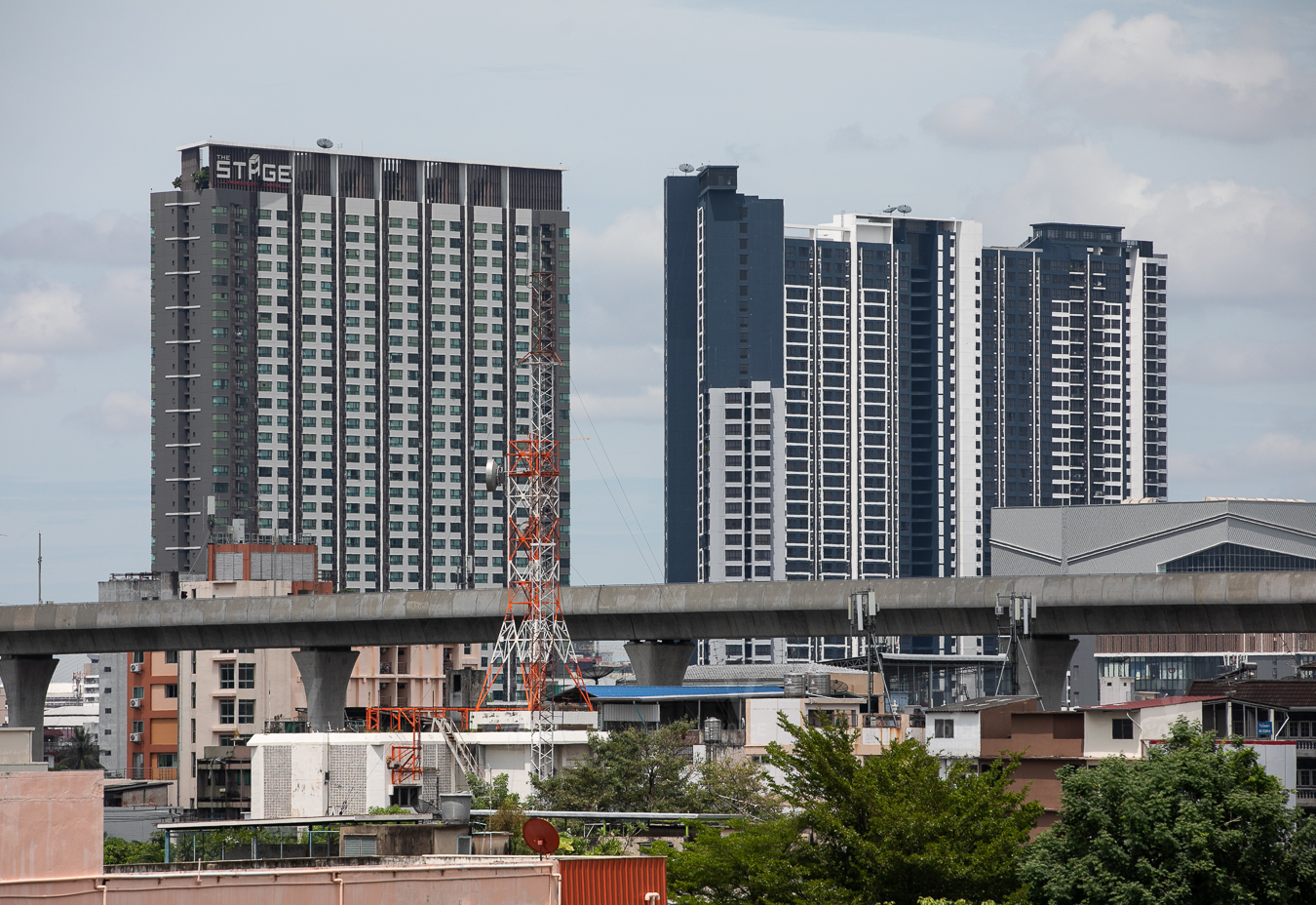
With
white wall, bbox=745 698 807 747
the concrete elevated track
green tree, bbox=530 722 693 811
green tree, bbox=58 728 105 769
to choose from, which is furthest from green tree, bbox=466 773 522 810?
green tree, bbox=58 728 105 769

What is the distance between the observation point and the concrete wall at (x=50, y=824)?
19.6 metres

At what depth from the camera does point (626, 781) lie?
62.5 metres

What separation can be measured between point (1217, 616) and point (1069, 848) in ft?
111

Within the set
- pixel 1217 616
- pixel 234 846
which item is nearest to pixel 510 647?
pixel 1217 616

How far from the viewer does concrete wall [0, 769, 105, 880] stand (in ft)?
64.4

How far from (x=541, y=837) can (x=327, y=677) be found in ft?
185

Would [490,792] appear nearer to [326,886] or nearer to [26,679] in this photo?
[26,679]

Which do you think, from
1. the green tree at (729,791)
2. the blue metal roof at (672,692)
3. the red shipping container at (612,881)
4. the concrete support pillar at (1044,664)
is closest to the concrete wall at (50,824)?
the red shipping container at (612,881)

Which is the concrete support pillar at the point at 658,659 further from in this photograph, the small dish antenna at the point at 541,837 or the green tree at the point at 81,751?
the green tree at the point at 81,751

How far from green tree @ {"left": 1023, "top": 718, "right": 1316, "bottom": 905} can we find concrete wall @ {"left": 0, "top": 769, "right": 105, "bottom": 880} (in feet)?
65.1

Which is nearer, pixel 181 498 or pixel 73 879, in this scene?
pixel 73 879

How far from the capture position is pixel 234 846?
1442 inches

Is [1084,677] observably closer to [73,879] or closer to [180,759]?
[180,759]

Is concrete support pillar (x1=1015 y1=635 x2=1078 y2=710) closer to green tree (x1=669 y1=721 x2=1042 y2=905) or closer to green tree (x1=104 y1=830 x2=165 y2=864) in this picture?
green tree (x1=669 y1=721 x2=1042 y2=905)
